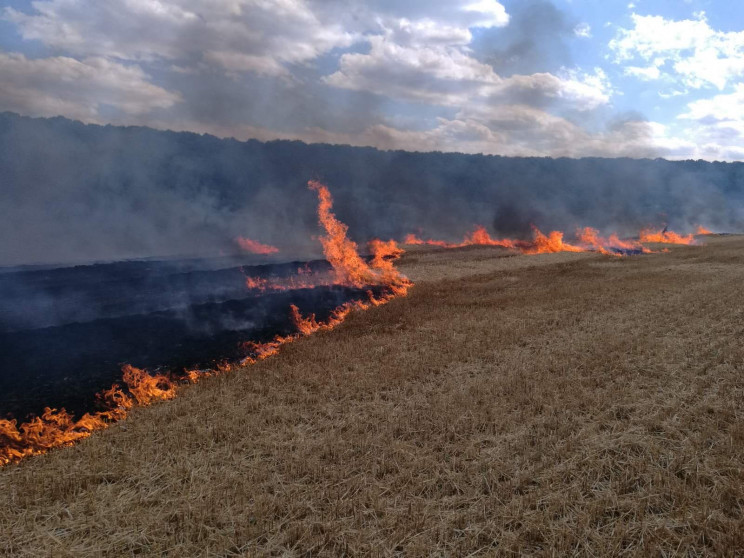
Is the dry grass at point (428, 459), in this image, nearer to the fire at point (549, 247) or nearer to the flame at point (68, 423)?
the flame at point (68, 423)

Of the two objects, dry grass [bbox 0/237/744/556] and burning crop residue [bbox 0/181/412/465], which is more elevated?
dry grass [bbox 0/237/744/556]

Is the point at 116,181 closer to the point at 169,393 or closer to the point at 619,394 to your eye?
the point at 169,393

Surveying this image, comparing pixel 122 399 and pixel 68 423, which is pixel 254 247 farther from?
pixel 68 423

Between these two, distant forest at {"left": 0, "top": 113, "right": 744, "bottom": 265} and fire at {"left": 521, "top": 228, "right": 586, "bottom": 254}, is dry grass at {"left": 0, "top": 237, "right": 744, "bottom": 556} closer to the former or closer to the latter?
fire at {"left": 521, "top": 228, "right": 586, "bottom": 254}

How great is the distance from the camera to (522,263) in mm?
27844

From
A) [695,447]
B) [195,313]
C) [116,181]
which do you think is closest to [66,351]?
[195,313]

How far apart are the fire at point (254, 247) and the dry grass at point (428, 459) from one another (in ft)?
93.0

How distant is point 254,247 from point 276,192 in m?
28.8

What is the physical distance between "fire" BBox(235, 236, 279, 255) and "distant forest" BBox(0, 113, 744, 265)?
4.31 feet

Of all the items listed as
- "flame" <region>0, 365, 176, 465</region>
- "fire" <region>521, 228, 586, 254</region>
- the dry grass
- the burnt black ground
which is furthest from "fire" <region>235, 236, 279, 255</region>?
the dry grass

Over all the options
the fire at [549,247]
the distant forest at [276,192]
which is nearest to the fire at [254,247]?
the distant forest at [276,192]

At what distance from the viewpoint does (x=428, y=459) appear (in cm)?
577

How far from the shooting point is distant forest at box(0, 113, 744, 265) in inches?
1567

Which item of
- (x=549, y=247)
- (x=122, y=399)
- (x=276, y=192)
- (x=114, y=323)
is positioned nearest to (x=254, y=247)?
(x=549, y=247)
